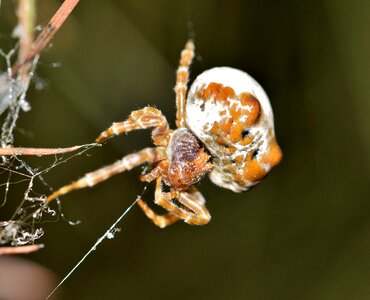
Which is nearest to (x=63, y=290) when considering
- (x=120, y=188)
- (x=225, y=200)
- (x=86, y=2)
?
(x=120, y=188)

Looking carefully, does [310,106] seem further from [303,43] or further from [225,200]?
[225,200]

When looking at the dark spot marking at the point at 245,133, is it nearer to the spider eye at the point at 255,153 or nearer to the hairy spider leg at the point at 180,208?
the spider eye at the point at 255,153

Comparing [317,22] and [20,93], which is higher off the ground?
[20,93]

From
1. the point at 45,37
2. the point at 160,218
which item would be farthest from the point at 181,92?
the point at 45,37

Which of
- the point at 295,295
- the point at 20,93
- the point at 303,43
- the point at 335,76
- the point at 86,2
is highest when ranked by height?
the point at 86,2

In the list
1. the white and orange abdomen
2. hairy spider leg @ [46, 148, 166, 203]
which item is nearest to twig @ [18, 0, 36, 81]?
hairy spider leg @ [46, 148, 166, 203]

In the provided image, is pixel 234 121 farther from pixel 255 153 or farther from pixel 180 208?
pixel 180 208

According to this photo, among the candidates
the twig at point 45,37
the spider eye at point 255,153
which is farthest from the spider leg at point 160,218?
the twig at point 45,37
